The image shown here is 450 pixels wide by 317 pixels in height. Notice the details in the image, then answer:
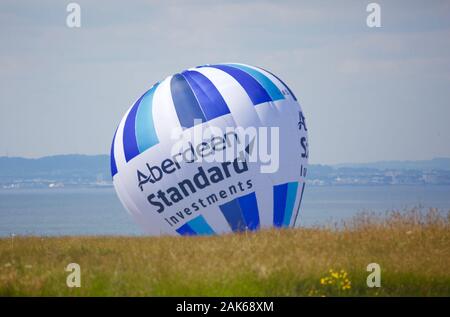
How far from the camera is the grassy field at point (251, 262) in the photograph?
1351 cm

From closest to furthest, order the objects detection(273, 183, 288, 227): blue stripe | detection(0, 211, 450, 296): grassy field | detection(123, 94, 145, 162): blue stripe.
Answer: detection(0, 211, 450, 296): grassy field → detection(273, 183, 288, 227): blue stripe → detection(123, 94, 145, 162): blue stripe

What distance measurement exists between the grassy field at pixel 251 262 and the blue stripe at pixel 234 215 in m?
2.17

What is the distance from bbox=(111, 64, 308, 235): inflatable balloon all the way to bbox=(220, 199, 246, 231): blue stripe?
0.9 inches

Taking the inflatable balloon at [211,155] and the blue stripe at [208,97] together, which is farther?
the blue stripe at [208,97]

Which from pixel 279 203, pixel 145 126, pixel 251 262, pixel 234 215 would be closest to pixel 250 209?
pixel 234 215

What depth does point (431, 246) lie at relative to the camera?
1650 cm

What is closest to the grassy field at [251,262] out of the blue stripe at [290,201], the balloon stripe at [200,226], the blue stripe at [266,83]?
the balloon stripe at [200,226]

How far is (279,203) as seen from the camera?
21.5 m

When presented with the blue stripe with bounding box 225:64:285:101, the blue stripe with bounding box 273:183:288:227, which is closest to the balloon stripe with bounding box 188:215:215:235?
the blue stripe with bounding box 273:183:288:227

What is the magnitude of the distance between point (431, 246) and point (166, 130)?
287 inches

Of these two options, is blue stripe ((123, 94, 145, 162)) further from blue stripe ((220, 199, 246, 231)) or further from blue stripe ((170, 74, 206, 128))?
blue stripe ((220, 199, 246, 231))

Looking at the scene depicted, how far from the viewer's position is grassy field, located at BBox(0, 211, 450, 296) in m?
13.5

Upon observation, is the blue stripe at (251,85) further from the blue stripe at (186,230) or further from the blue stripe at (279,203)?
the blue stripe at (186,230)
